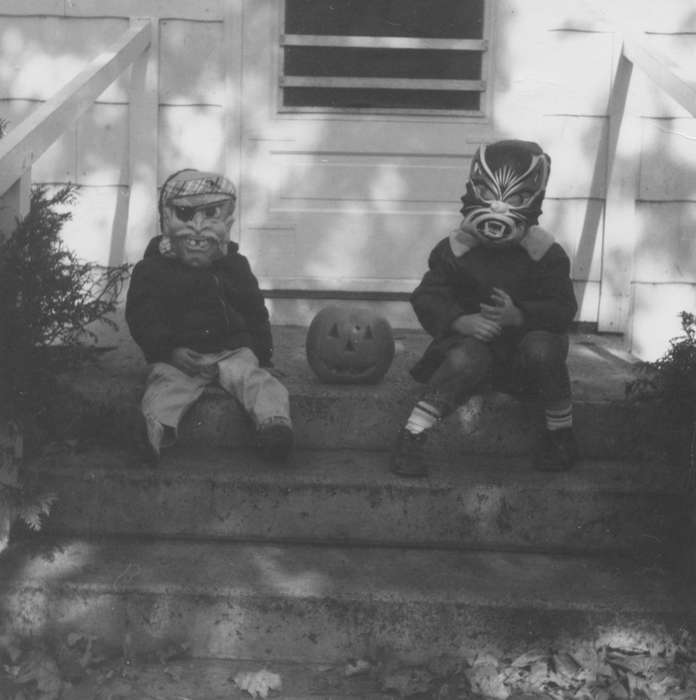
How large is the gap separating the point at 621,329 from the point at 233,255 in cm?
210

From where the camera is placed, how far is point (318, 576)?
13.2ft

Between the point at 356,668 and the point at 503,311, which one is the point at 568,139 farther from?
the point at 356,668

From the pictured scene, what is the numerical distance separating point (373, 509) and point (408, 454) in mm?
227

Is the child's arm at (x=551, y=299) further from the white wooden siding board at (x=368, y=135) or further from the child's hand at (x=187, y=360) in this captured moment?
the white wooden siding board at (x=368, y=135)

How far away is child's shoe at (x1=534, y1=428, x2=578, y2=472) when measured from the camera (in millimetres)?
4445

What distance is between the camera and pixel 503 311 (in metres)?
4.44

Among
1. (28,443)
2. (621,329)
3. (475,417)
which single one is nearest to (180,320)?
(28,443)

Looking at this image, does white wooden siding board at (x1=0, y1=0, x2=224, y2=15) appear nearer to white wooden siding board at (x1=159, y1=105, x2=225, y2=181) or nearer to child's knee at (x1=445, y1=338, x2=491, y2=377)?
white wooden siding board at (x1=159, y1=105, x2=225, y2=181)

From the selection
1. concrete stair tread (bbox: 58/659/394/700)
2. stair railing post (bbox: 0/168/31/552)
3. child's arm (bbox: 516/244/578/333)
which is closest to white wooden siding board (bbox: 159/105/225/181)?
stair railing post (bbox: 0/168/31/552)

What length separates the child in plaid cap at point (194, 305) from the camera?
15.0ft

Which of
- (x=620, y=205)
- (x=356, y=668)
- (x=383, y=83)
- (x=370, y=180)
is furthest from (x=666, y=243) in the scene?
(x=356, y=668)

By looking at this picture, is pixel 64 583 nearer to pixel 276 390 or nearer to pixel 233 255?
pixel 276 390

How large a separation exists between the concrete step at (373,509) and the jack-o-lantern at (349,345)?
1.78 ft

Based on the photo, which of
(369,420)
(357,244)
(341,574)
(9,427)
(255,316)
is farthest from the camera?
(357,244)
